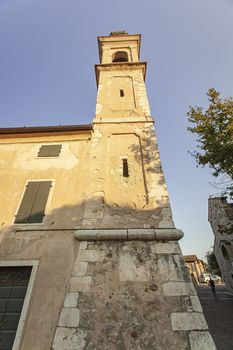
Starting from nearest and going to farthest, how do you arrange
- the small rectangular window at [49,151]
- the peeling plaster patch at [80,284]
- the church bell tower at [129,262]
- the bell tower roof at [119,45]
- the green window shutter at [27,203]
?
the church bell tower at [129,262], the peeling plaster patch at [80,284], the green window shutter at [27,203], the small rectangular window at [49,151], the bell tower roof at [119,45]

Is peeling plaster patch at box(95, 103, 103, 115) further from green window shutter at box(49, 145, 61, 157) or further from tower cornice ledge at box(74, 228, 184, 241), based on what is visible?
tower cornice ledge at box(74, 228, 184, 241)

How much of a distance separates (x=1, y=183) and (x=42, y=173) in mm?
1382

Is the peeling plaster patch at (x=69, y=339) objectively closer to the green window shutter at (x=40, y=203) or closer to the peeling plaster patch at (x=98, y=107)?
the green window shutter at (x=40, y=203)

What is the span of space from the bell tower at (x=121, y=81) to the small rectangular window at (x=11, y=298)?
6548 millimetres

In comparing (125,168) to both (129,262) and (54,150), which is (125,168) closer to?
(54,150)

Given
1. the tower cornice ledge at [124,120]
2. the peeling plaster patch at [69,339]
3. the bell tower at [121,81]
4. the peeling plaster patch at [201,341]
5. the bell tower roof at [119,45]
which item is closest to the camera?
the peeling plaster patch at [201,341]

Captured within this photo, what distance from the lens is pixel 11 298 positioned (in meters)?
4.59

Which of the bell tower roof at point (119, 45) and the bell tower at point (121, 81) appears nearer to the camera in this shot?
the bell tower at point (121, 81)

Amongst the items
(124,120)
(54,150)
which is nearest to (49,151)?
(54,150)

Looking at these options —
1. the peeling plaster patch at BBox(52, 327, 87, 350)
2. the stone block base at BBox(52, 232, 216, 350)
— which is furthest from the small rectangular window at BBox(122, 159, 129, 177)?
the peeling plaster patch at BBox(52, 327, 87, 350)

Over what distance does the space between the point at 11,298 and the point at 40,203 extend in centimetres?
254

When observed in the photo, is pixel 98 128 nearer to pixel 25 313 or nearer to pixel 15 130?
pixel 15 130

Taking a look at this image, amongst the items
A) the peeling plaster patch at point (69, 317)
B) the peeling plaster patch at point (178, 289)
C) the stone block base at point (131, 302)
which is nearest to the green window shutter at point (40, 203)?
the stone block base at point (131, 302)

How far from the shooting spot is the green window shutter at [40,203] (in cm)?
579
